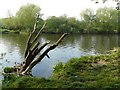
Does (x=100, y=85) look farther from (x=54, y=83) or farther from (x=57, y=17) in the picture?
(x=57, y=17)

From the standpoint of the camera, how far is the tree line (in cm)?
8775

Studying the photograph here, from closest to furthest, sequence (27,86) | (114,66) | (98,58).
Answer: (27,86)
(114,66)
(98,58)

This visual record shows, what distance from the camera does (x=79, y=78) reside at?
12.8 m

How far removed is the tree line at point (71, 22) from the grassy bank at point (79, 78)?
6537cm

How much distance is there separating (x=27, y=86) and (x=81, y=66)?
6.90 meters

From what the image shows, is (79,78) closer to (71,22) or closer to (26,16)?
(26,16)

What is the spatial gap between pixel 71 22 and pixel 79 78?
8567 centimetres

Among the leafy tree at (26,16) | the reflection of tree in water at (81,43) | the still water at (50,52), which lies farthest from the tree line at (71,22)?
the still water at (50,52)

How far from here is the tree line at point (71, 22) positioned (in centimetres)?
8775

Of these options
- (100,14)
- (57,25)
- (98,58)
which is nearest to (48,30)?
(57,25)

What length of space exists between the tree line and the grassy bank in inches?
2574

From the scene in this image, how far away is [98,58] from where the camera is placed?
20.8 m

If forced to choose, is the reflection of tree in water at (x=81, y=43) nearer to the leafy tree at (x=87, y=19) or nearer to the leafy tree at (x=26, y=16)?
the leafy tree at (x=26, y=16)

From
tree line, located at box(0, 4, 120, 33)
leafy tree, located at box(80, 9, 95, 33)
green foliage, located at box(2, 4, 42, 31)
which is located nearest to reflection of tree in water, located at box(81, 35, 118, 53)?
green foliage, located at box(2, 4, 42, 31)
